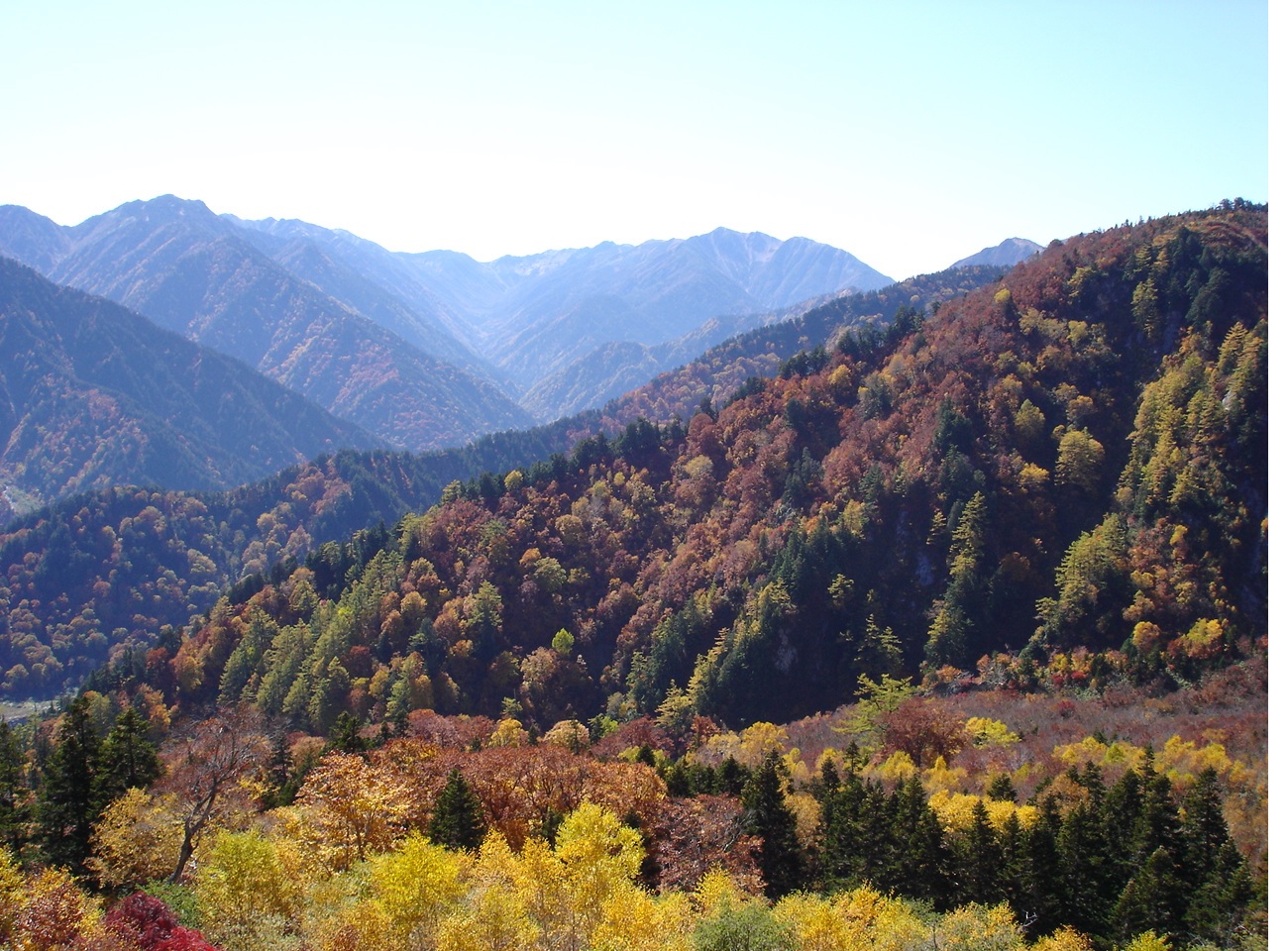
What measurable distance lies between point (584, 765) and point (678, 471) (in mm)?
115531

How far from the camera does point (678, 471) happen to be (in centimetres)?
18000

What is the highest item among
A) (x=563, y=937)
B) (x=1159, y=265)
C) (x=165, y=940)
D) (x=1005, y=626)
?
(x=1159, y=265)

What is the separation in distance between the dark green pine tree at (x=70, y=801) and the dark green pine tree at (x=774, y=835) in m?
44.6

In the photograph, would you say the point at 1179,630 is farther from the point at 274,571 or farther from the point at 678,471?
the point at 274,571

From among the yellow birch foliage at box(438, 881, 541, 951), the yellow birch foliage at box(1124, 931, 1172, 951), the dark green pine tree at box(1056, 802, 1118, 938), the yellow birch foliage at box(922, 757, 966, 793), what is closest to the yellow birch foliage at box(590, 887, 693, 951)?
the yellow birch foliage at box(438, 881, 541, 951)

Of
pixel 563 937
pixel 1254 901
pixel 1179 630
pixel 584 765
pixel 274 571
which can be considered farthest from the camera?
pixel 274 571

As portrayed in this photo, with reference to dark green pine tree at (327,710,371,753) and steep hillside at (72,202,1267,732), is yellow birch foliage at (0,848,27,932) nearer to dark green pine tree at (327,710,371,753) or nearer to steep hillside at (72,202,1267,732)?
dark green pine tree at (327,710,371,753)

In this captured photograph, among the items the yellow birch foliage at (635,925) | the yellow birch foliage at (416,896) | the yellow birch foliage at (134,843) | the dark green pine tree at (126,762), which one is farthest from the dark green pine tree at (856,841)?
the dark green pine tree at (126,762)

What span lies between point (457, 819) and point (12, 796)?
130ft

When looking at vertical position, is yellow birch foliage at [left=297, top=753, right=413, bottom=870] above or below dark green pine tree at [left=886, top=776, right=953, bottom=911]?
above

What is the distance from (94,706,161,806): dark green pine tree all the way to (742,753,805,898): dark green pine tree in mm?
44196

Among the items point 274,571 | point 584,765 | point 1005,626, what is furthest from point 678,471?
point 584,765

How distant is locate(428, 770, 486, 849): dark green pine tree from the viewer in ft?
188

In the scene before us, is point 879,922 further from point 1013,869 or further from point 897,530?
point 897,530
